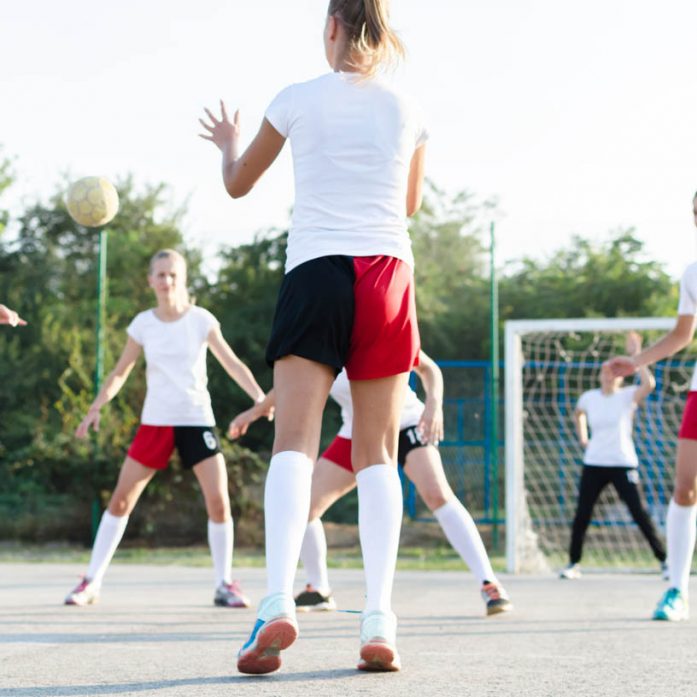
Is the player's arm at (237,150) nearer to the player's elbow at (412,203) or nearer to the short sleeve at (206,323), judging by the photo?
the player's elbow at (412,203)

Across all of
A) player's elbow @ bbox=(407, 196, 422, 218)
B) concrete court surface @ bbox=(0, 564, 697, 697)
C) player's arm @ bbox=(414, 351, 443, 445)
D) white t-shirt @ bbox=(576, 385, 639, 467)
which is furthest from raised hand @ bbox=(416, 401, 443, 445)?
white t-shirt @ bbox=(576, 385, 639, 467)

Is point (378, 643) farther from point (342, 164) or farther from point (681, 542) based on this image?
point (681, 542)

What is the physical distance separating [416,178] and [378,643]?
1.49m

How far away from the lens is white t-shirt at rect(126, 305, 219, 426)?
6934 millimetres

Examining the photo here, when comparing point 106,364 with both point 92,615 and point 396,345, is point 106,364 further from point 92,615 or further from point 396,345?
point 396,345

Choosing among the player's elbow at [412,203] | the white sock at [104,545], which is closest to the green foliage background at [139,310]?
the white sock at [104,545]

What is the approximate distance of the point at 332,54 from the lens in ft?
12.6

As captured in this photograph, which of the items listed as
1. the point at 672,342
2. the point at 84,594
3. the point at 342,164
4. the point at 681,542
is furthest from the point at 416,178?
the point at 84,594

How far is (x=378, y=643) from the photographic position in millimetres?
3496

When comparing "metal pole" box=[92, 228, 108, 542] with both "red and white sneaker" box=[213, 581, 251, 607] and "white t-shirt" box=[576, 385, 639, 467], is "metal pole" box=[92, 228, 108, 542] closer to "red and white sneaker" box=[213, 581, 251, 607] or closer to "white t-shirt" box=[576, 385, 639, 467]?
"white t-shirt" box=[576, 385, 639, 467]

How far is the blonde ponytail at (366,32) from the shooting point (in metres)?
3.77

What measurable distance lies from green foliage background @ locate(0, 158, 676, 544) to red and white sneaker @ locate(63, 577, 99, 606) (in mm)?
6570

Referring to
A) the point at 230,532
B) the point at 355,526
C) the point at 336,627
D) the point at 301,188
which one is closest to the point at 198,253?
the point at 355,526

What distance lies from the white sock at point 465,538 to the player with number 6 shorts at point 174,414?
1328 mm
